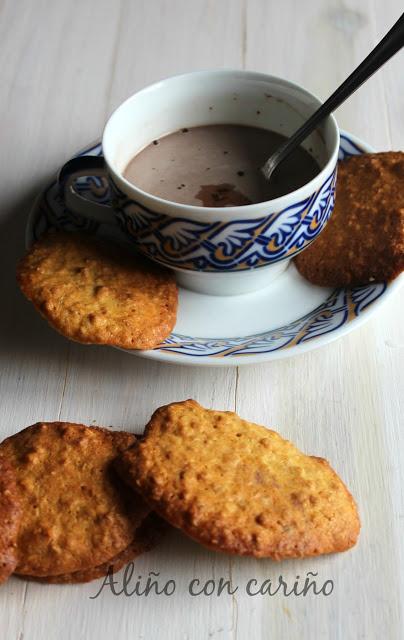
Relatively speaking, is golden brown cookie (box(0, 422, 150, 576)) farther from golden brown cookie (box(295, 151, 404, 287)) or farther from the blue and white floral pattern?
golden brown cookie (box(295, 151, 404, 287))

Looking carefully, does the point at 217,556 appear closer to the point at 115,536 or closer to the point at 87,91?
the point at 115,536

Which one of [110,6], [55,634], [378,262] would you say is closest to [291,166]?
[378,262]

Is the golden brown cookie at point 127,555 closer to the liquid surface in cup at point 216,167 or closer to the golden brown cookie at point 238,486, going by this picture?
the golden brown cookie at point 238,486

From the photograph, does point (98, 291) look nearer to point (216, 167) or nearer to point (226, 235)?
point (226, 235)

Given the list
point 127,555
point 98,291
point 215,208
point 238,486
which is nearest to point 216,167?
point 215,208

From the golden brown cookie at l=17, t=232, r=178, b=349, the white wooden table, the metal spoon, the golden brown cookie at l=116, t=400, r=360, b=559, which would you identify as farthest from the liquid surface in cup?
the golden brown cookie at l=116, t=400, r=360, b=559

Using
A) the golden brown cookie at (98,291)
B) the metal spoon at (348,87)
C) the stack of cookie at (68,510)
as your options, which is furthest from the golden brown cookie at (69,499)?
the metal spoon at (348,87)
